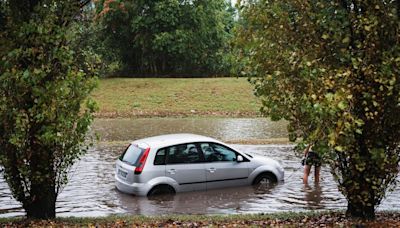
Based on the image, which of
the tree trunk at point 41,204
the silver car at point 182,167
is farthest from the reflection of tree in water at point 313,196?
the tree trunk at point 41,204

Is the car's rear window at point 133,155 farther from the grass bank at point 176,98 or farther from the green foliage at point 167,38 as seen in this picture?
the green foliage at point 167,38

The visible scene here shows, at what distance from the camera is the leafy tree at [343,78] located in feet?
24.8

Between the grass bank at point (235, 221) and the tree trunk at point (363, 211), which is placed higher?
the tree trunk at point (363, 211)

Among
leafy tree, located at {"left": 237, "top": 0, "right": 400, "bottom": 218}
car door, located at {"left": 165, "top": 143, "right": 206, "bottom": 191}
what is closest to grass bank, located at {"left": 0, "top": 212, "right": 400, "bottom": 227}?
leafy tree, located at {"left": 237, "top": 0, "right": 400, "bottom": 218}

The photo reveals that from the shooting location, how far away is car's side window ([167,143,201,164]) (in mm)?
12664

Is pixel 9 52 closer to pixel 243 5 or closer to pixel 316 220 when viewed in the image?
pixel 243 5

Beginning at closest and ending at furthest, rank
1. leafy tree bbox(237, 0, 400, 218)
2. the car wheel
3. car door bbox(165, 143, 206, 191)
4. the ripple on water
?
leafy tree bbox(237, 0, 400, 218), the ripple on water, car door bbox(165, 143, 206, 191), the car wheel

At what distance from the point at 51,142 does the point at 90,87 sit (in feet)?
3.40

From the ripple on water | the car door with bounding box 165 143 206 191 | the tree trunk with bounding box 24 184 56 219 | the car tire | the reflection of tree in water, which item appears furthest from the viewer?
the car door with bounding box 165 143 206 191

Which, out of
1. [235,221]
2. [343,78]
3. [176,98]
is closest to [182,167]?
[235,221]

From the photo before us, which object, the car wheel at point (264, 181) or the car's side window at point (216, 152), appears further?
the car wheel at point (264, 181)

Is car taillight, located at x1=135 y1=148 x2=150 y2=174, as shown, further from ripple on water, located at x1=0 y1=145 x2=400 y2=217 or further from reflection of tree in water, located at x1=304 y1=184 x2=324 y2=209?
reflection of tree in water, located at x1=304 y1=184 x2=324 y2=209

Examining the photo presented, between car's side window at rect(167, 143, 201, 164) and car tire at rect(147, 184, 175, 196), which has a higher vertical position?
car's side window at rect(167, 143, 201, 164)

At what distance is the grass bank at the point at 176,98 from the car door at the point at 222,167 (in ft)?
66.5
